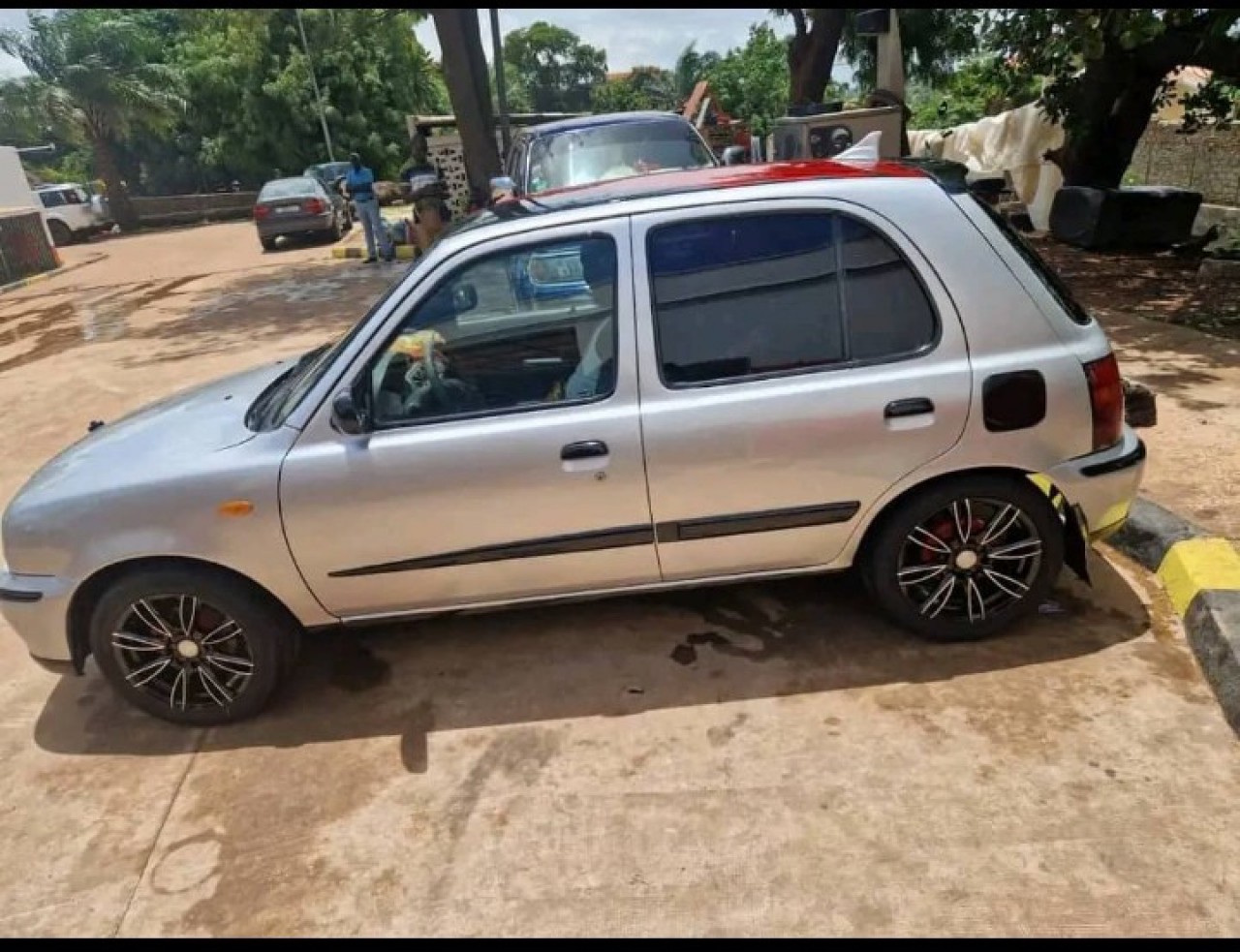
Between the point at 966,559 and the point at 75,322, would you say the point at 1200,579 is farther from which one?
the point at 75,322

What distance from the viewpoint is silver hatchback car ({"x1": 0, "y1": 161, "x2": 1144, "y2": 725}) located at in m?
2.81

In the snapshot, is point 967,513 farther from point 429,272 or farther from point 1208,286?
point 1208,286

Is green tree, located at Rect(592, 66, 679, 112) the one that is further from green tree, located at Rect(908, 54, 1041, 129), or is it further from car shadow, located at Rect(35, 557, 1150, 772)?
car shadow, located at Rect(35, 557, 1150, 772)

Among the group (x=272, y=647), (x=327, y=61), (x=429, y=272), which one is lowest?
(x=272, y=647)

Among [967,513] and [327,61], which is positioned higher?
[327,61]

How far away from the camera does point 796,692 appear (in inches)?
118

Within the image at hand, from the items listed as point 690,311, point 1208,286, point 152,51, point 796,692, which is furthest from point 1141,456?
point 152,51

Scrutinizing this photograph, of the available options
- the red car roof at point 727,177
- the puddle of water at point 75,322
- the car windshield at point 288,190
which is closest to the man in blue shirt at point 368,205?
the puddle of water at point 75,322

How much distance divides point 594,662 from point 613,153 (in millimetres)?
5286

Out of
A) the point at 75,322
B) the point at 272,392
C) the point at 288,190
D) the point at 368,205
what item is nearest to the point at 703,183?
the point at 272,392

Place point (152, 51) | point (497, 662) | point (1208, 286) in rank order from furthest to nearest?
point (152, 51) → point (1208, 286) → point (497, 662)

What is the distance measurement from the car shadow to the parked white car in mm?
27392

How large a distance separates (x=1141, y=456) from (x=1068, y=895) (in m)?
1.60

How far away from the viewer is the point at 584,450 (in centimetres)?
279
